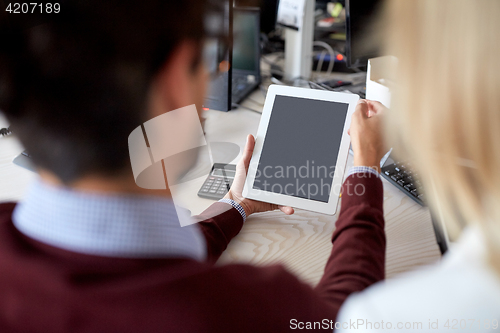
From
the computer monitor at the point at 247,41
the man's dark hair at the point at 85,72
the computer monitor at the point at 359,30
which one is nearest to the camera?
the man's dark hair at the point at 85,72

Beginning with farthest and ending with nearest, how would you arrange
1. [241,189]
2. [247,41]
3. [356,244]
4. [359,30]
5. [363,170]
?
[247,41], [359,30], [241,189], [363,170], [356,244]

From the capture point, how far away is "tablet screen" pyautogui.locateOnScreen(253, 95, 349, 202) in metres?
0.77

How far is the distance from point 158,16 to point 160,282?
0.90 feet

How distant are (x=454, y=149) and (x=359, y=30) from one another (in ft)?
2.73

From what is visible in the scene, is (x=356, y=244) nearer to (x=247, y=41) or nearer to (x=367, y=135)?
(x=367, y=135)

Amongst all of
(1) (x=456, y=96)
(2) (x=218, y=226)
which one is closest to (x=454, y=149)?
(1) (x=456, y=96)

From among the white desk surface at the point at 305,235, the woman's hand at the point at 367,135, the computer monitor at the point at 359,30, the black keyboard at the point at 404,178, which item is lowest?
the white desk surface at the point at 305,235

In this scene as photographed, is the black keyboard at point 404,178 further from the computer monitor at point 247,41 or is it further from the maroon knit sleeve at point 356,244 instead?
the computer monitor at point 247,41

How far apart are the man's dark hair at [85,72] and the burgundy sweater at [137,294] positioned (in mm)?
100

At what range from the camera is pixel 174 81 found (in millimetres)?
416

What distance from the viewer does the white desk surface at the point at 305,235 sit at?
2.27ft

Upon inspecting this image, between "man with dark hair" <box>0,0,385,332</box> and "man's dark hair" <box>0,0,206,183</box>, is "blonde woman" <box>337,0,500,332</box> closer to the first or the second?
"man with dark hair" <box>0,0,385,332</box>

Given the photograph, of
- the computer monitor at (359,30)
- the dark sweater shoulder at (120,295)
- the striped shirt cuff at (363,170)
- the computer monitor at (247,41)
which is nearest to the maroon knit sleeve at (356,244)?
the striped shirt cuff at (363,170)

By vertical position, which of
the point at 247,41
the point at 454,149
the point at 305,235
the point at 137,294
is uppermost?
the point at 247,41
